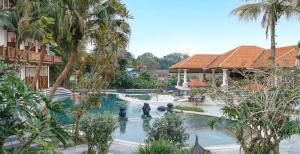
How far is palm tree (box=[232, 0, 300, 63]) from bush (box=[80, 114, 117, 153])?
1452 centimetres

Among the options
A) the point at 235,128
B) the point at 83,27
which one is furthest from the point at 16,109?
the point at 83,27

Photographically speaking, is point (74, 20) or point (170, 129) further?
point (74, 20)

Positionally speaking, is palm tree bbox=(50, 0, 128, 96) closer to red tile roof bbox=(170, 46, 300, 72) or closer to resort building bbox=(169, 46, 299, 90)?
resort building bbox=(169, 46, 299, 90)

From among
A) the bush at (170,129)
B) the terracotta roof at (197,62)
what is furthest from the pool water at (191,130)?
the terracotta roof at (197,62)

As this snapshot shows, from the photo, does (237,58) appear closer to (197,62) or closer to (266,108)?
(197,62)

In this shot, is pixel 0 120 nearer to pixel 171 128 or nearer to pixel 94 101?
pixel 171 128

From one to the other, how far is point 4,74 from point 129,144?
8.70 metres

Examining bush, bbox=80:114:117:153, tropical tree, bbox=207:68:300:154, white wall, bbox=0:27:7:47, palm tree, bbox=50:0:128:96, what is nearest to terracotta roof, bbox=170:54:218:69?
white wall, bbox=0:27:7:47

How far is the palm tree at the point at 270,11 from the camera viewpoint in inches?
892

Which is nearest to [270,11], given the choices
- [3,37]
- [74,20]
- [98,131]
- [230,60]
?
[74,20]

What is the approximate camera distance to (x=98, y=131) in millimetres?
10633

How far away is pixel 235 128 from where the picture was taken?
8.66m

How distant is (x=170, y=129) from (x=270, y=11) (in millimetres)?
13965

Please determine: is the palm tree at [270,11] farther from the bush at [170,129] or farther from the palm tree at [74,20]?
the bush at [170,129]
